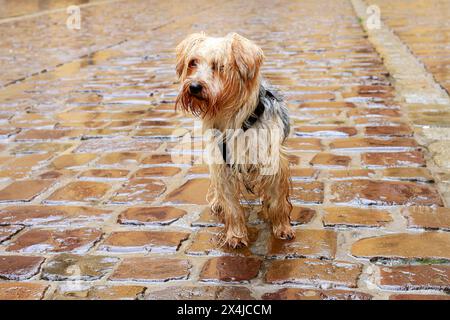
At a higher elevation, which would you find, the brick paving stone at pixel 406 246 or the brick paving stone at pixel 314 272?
the brick paving stone at pixel 406 246

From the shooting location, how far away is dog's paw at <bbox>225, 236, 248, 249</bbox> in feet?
11.6

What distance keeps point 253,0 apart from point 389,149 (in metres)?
17.2

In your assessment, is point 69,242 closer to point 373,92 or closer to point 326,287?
point 326,287

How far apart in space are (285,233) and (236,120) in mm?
777

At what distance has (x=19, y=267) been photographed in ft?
11.2

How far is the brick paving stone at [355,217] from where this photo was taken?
148 inches

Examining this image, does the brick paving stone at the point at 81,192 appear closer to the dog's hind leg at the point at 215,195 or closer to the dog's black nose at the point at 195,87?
the dog's hind leg at the point at 215,195

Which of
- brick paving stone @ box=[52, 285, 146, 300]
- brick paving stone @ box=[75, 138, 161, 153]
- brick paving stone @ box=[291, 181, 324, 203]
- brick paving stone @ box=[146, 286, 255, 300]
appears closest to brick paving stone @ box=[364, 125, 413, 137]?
brick paving stone @ box=[291, 181, 324, 203]

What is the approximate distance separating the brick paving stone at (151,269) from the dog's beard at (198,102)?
2.87ft

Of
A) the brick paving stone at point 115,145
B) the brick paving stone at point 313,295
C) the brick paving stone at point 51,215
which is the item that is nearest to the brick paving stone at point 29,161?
the brick paving stone at point 115,145

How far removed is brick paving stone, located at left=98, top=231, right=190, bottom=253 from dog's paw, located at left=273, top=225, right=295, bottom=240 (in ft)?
1.91

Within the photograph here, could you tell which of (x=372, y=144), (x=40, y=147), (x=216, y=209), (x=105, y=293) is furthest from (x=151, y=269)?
(x=40, y=147)

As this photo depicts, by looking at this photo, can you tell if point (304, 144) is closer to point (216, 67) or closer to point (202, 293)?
point (216, 67)

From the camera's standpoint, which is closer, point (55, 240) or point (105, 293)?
point (105, 293)
